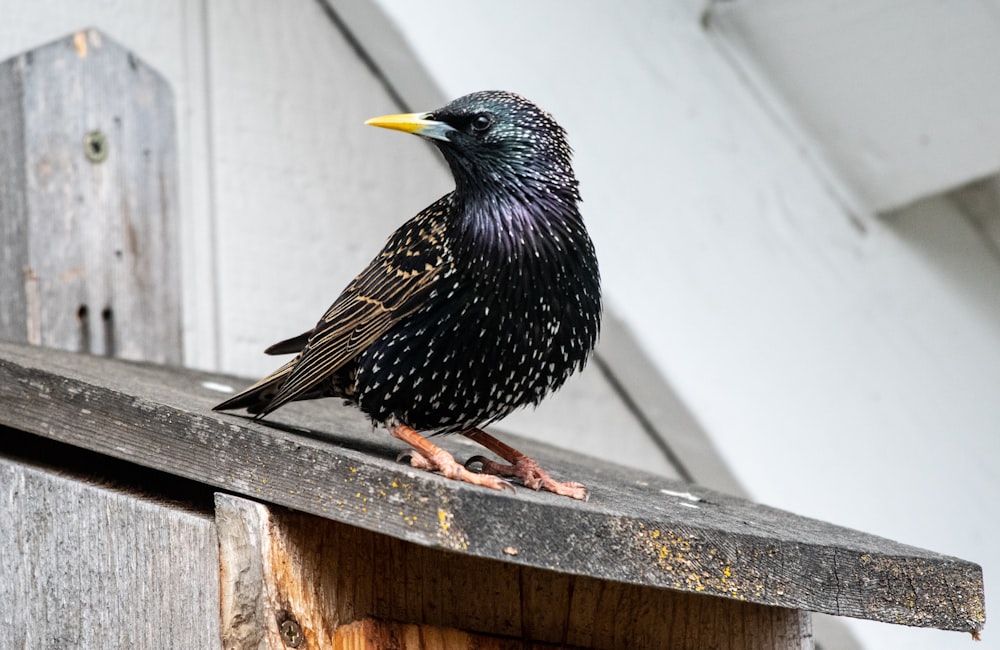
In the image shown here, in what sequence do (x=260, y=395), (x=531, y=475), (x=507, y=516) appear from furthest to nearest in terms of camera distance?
(x=260, y=395), (x=531, y=475), (x=507, y=516)

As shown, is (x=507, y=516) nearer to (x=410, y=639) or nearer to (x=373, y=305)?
(x=410, y=639)

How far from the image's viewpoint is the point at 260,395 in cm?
201

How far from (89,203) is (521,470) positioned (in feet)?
4.19

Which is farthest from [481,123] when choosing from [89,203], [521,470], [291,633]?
[89,203]

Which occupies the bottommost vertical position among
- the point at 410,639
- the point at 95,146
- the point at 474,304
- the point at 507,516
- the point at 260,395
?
the point at 410,639

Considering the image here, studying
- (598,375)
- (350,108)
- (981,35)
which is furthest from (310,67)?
(981,35)

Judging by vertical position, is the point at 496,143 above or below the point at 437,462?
above

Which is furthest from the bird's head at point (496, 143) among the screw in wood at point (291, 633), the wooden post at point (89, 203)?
the wooden post at point (89, 203)

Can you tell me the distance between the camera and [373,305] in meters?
1.93

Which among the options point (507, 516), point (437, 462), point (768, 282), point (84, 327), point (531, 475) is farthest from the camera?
point (768, 282)

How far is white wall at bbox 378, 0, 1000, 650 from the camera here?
279 cm

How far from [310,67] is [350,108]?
0.15 meters

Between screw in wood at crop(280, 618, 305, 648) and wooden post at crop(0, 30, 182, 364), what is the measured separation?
1204 mm

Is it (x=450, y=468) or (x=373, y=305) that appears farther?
(x=373, y=305)
